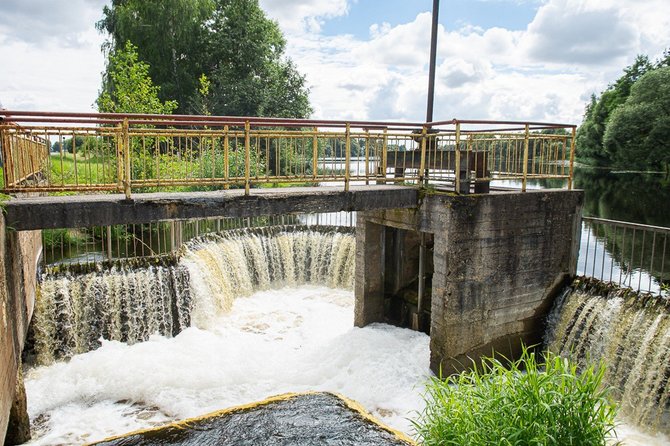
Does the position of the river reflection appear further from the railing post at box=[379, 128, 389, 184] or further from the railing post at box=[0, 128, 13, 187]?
the railing post at box=[0, 128, 13, 187]

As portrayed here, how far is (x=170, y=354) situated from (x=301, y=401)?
14.6 ft

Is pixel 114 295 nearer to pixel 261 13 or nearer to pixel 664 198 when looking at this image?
pixel 261 13

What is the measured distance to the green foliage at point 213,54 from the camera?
28484 millimetres

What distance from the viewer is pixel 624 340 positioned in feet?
28.8

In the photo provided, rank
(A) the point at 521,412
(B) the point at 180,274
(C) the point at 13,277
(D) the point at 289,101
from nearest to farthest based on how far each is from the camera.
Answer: (A) the point at 521,412, (C) the point at 13,277, (B) the point at 180,274, (D) the point at 289,101

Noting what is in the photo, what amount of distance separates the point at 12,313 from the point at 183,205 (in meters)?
2.66

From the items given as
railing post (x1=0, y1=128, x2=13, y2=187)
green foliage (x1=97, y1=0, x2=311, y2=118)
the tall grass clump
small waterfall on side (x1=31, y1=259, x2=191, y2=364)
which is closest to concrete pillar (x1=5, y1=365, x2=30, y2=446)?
railing post (x1=0, y1=128, x2=13, y2=187)

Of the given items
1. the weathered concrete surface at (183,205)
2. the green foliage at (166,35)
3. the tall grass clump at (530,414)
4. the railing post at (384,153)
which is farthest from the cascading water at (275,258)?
the green foliage at (166,35)

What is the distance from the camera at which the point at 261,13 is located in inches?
1254

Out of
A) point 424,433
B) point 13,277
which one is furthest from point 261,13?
point 424,433

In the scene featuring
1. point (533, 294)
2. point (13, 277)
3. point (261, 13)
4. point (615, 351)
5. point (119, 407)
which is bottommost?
point (119, 407)

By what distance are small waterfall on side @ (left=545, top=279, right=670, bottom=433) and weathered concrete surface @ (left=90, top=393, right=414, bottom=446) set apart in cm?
427

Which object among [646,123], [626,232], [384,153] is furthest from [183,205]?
[646,123]

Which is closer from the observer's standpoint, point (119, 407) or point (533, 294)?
point (119, 407)
